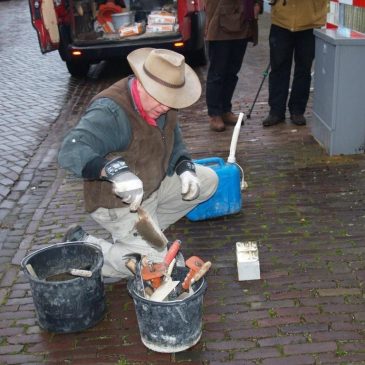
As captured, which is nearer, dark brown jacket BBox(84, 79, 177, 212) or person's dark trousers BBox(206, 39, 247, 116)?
dark brown jacket BBox(84, 79, 177, 212)

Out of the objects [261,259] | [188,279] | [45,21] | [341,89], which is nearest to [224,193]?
[261,259]

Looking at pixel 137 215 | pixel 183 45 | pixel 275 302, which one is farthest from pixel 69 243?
pixel 183 45

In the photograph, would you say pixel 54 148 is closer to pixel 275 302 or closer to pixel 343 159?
pixel 343 159

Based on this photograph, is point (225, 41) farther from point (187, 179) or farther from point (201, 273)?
point (201, 273)

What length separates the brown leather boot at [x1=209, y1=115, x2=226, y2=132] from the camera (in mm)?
6828

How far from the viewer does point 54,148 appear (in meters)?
6.83

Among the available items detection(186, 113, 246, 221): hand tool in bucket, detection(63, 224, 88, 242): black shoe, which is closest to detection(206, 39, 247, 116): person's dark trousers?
detection(186, 113, 246, 221): hand tool in bucket

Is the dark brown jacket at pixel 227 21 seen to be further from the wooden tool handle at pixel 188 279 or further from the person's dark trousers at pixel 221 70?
the wooden tool handle at pixel 188 279

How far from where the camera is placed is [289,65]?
6.63m

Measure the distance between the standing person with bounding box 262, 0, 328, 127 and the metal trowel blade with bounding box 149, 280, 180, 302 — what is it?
12.4 feet

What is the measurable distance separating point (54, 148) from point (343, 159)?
3.13 metres

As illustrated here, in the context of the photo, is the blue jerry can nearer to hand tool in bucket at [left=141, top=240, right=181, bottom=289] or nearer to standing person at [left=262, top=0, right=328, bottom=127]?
hand tool in bucket at [left=141, top=240, right=181, bottom=289]

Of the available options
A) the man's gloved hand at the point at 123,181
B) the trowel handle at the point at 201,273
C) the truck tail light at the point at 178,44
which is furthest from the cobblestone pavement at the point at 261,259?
the truck tail light at the point at 178,44

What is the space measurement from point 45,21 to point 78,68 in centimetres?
151
